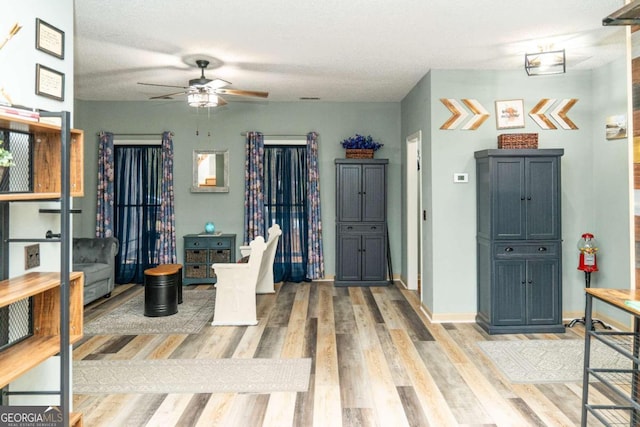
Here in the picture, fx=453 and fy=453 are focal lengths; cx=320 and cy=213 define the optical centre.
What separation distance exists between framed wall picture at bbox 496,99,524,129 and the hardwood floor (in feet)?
7.28

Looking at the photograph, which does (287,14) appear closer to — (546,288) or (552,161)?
(552,161)

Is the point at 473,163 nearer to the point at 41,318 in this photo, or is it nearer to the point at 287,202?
the point at 287,202

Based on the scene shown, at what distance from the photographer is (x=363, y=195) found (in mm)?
6824

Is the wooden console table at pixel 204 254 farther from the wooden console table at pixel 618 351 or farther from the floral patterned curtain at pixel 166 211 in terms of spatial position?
the wooden console table at pixel 618 351

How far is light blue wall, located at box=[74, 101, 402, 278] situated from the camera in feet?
23.4

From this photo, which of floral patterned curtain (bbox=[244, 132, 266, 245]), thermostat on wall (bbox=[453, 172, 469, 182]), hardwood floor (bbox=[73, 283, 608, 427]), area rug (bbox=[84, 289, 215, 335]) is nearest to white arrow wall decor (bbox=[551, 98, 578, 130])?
thermostat on wall (bbox=[453, 172, 469, 182])

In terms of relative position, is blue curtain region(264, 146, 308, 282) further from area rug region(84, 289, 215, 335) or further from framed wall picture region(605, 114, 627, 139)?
framed wall picture region(605, 114, 627, 139)

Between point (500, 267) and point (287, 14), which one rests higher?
point (287, 14)

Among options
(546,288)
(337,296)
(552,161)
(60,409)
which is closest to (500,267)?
(546,288)

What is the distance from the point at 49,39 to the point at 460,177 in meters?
4.00

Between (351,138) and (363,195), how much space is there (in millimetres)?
943

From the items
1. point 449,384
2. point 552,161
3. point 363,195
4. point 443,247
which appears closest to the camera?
point 449,384

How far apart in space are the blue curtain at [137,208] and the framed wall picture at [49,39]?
4.75 m

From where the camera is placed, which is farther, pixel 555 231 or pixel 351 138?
pixel 351 138
